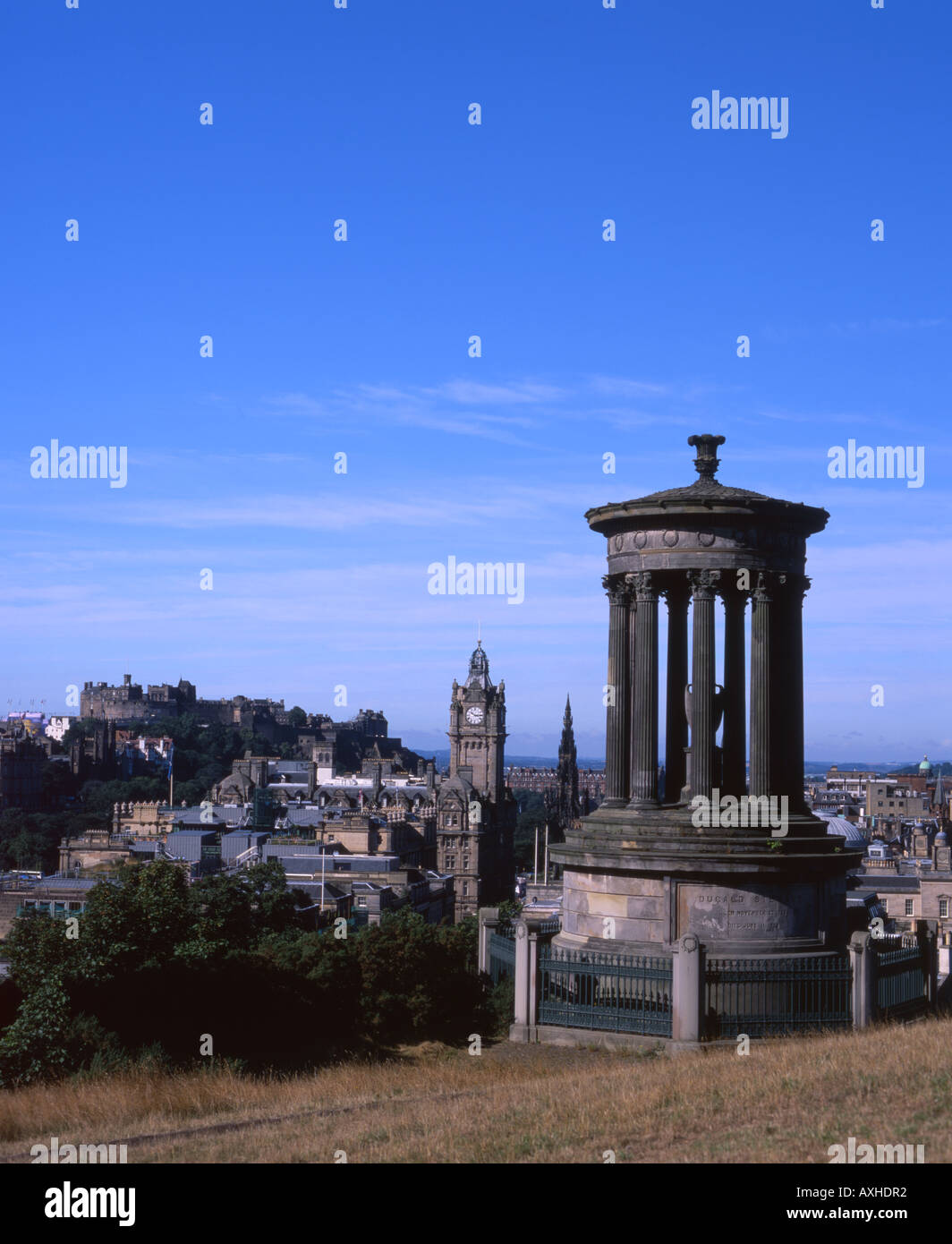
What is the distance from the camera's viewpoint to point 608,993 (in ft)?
79.8

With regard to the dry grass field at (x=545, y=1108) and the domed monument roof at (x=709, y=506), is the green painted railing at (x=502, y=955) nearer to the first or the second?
the dry grass field at (x=545, y=1108)


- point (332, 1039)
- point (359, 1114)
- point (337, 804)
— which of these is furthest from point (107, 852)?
point (359, 1114)

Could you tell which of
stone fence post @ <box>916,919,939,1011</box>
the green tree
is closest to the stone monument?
stone fence post @ <box>916,919,939,1011</box>

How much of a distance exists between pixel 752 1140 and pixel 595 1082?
474 cm

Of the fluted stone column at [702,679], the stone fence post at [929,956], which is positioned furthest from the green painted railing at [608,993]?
the stone fence post at [929,956]

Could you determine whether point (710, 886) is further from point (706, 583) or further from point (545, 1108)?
point (545, 1108)

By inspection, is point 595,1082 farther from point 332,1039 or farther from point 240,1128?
point 332,1039

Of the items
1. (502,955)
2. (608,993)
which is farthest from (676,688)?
(608,993)

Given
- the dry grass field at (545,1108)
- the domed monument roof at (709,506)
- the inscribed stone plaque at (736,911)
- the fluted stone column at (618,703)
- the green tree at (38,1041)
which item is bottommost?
the green tree at (38,1041)

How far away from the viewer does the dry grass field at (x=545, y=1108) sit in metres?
15.3

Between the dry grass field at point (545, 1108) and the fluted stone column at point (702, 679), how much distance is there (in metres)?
5.40

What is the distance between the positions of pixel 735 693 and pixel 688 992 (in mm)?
6780

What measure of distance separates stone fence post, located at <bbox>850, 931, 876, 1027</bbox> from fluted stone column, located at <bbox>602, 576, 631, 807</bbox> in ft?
16.9

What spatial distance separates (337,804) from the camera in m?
185
